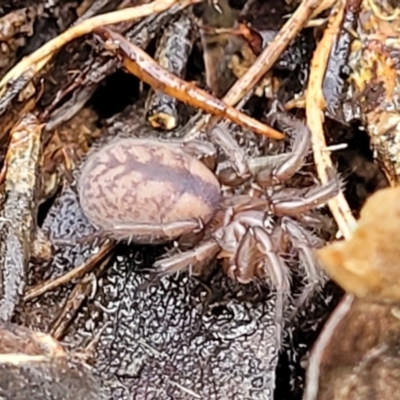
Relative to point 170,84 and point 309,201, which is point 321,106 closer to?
point 309,201

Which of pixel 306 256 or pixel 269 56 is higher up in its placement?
pixel 269 56

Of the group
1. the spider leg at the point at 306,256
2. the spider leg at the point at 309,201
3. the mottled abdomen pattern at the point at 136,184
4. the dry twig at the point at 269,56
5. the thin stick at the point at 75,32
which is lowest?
the spider leg at the point at 306,256

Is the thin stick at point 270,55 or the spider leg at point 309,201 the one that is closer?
the spider leg at point 309,201

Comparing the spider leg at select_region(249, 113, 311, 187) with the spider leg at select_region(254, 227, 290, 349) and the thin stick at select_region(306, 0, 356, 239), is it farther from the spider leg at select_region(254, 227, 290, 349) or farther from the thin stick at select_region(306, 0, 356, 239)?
the spider leg at select_region(254, 227, 290, 349)

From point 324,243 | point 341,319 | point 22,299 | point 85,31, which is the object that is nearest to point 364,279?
point 341,319

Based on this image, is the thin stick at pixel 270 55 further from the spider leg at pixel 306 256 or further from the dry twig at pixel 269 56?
the spider leg at pixel 306 256

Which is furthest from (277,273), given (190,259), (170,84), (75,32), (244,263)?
(75,32)

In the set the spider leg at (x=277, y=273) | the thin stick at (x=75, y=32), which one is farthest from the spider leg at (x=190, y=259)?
the thin stick at (x=75, y=32)
